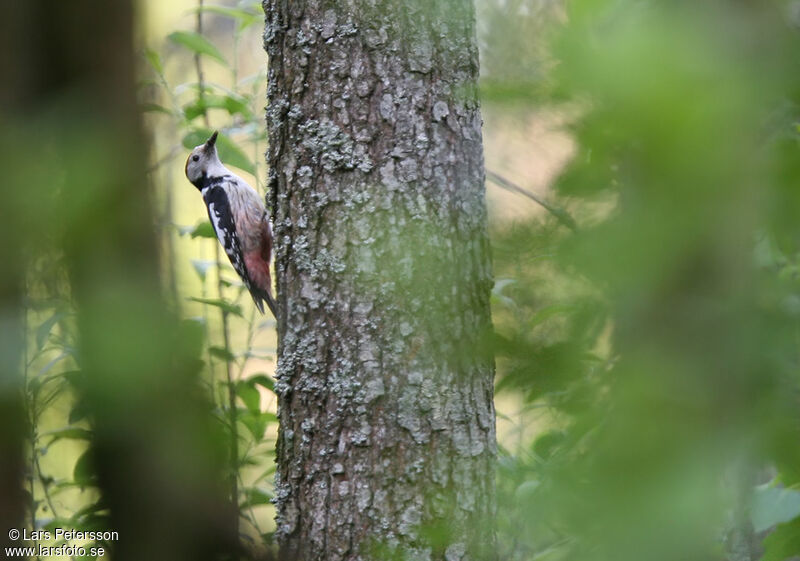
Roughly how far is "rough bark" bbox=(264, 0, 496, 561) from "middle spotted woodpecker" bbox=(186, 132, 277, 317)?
2.66 m

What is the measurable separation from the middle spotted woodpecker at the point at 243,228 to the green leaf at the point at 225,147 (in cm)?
199

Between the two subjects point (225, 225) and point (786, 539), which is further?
point (225, 225)

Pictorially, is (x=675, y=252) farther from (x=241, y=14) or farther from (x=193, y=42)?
(x=241, y=14)

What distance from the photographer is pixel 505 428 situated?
3.14m

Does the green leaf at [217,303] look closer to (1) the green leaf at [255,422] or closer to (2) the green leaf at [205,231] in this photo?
(1) the green leaf at [255,422]

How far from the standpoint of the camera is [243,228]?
4.77 metres

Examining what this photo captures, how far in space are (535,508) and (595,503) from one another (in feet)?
0.27

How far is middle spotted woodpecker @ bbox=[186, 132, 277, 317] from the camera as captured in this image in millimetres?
4676

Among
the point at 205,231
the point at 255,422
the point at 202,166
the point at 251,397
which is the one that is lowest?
the point at 255,422

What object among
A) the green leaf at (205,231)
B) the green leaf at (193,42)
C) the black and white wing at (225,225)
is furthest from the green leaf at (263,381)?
the black and white wing at (225,225)

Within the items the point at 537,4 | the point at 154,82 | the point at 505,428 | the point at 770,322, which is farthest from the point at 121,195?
the point at 505,428

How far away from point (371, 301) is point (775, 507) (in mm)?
1122

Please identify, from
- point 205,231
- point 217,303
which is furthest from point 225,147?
point 217,303

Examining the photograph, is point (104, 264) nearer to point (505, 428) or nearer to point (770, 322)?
point (770, 322)
